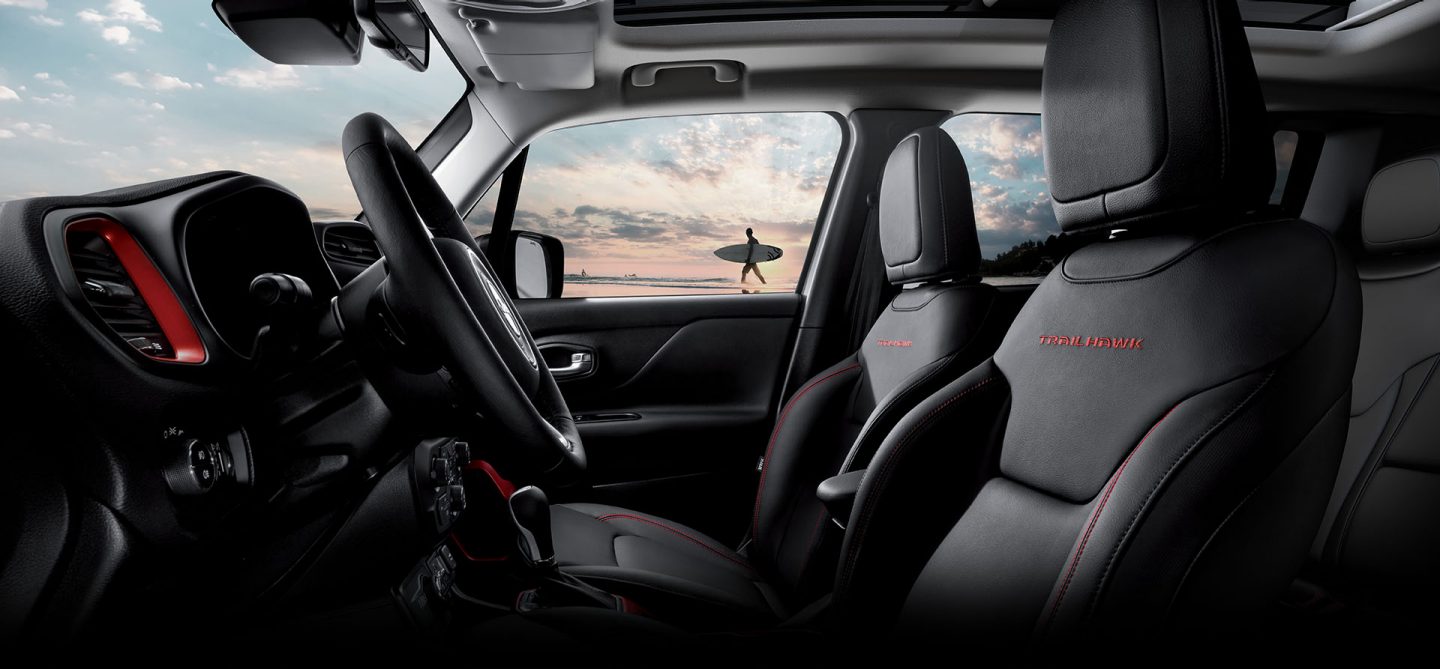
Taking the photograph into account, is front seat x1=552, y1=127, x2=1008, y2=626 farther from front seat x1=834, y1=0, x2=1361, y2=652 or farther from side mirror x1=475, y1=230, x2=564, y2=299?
side mirror x1=475, y1=230, x2=564, y2=299

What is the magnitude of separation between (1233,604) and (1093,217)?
1.59 feet

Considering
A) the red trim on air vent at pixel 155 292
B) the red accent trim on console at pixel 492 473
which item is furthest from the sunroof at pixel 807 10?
the red trim on air vent at pixel 155 292

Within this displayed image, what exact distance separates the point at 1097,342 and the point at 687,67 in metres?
1.67

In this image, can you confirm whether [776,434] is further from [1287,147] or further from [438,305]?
[1287,147]

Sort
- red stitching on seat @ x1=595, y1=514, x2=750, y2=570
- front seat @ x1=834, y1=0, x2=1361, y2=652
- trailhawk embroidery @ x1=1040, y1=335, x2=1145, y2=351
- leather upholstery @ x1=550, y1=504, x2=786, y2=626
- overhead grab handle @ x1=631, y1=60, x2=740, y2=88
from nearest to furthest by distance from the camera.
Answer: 1. front seat @ x1=834, y1=0, x2=1361, y2=652
2. trailhawk embroidery @ x1=1040, y1=335, x2=1145, y2=351
3. leather upholstery @ x1=550, y1=504, x2=786, y2=626
4. red stitching on seat @ x1=595, y1=514, x2=750, y2=570
5. overhead grab handle @ x1=631, y1=60, x2=740, y2=88

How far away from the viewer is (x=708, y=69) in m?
2.26

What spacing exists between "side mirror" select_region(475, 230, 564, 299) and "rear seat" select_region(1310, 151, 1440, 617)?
2.27 meters

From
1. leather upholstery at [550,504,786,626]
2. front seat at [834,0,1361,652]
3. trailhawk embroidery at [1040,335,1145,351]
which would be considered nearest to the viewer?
front seat at [834,0,1361,652]

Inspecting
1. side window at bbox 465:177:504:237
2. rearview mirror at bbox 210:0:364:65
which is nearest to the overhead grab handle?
side window at bbox 465:177:504:237

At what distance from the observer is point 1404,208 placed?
191 cm

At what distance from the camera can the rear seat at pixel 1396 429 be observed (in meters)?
1.76

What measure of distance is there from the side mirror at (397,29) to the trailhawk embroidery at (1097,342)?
1.08 m

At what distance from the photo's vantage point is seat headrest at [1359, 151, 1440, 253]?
1.83 m

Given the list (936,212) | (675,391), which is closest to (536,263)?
(675,391)
